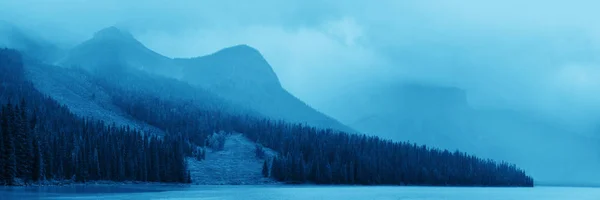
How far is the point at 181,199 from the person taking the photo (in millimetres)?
101812

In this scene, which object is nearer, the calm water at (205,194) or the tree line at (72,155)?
the calm water at (205,194)

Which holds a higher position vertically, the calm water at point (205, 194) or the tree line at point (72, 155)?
the tree line at point (72, 155)

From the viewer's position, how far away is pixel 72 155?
502 feet

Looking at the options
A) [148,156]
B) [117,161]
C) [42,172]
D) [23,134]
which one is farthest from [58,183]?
[148,156]

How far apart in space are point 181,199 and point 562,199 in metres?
85.4

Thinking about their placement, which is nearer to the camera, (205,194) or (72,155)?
(205,194)

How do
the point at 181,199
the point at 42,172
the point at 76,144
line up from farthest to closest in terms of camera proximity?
the point at 76,144 → the point at 42,172 → the point at 181,199

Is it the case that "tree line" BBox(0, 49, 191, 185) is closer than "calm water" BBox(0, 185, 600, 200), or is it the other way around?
"calm water" BBox(0, 185, 600, 200)

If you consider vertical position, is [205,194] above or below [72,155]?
below

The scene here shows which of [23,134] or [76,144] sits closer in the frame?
[23,134]

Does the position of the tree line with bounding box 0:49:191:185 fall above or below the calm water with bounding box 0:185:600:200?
above

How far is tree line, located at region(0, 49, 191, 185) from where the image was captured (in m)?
128

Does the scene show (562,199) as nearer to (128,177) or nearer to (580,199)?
(580,199)

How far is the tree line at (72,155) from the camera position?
127812 millimetres
